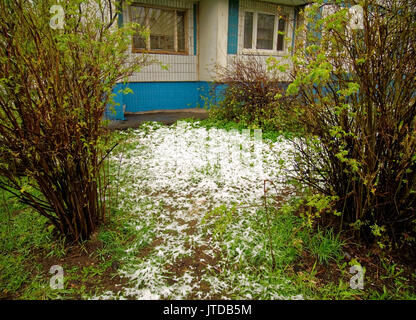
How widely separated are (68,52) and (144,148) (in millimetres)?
3473

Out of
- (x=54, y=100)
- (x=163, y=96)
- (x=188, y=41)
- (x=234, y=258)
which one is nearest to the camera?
(x=54, y=100)

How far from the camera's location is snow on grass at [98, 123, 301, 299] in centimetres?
216

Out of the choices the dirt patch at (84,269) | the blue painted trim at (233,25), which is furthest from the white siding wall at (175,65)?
the dirt patch at (84,269)

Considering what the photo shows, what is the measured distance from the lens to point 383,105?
2.14m

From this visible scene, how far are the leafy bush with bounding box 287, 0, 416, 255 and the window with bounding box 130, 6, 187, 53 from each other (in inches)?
324

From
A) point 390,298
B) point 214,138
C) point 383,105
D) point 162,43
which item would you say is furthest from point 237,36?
point 390,298

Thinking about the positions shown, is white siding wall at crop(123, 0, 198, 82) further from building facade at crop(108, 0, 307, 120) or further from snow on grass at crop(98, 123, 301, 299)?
snow on grass at crop(98, 123, 301, 299)

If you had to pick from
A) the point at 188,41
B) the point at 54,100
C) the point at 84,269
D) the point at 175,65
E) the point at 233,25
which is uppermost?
the point at 233,25

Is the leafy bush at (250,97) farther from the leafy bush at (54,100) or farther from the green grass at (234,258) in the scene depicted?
the leafy bush at (54,100)

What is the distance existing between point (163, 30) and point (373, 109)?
911cm

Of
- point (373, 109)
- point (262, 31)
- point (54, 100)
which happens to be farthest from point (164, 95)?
point (373, 109)

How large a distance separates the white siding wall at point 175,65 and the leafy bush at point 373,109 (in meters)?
7.57

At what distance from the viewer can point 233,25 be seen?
9.79 metres

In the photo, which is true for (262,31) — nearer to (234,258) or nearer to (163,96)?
(163,96)
